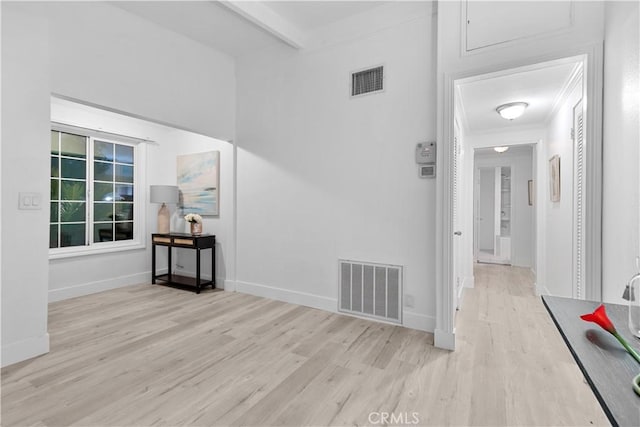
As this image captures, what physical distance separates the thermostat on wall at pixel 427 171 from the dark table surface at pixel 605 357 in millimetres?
1657

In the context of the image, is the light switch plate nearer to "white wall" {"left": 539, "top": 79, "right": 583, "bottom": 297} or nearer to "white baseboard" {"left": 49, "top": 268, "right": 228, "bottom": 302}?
"white baseboard" {"left": 49, "top": 268, "right": 228, "bottom": 302}

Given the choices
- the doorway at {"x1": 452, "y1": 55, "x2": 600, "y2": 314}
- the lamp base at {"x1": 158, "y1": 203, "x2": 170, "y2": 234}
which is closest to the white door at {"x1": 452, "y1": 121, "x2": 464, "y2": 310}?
the doorway at {"x1": 452, "y1": 55, "x2": 600, "y2": 314}

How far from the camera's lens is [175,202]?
183 inches

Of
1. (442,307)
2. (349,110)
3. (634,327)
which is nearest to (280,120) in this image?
(349,110)

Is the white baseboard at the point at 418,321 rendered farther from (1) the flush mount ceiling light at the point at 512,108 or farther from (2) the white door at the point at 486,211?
(2) the white door at the point at 486,211

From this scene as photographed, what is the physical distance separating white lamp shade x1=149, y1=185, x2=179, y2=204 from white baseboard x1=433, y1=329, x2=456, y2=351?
12.8 feet

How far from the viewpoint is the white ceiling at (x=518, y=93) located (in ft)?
8.99

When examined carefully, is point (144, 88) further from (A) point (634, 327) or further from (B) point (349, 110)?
(A) point (634, 327)

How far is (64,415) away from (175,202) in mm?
3292

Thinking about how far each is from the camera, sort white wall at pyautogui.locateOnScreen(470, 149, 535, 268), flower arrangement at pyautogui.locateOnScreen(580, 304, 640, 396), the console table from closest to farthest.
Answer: flower arrangement at pyautogui.locateOnScreen(580, 304, 640, 396)
the console table
white wall at pyautogui.locateOnScreen(470, 149, 535, 268)

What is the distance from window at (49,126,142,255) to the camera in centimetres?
400

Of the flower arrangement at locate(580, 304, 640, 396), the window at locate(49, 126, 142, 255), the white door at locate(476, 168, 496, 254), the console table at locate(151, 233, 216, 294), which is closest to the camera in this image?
the flower arrangement at locate(580, 304, 640, 396)
